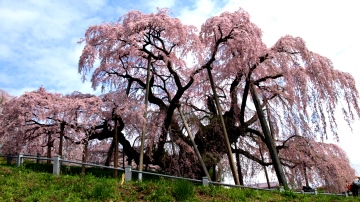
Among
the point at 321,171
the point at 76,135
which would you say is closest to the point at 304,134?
the point at 321,171

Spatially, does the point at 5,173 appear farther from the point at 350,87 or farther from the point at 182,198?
the point at 350,87

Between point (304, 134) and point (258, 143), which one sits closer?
point (304, 134)

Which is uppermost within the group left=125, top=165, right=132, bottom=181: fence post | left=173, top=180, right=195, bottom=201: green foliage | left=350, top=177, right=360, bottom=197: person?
left=125, top=165, right=132, bottom=181: fence post

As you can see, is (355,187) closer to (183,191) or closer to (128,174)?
(183,191)

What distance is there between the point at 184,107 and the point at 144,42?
5.45m

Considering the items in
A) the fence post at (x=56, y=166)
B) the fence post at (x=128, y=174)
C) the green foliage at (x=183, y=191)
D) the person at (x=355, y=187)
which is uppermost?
the fence post at (x=56, y=166)

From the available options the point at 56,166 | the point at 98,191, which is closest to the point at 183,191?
the point at 98,191

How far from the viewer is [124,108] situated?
645 inches

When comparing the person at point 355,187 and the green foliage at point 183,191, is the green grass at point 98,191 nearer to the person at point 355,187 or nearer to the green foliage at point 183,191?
the green foliage at point 183,191

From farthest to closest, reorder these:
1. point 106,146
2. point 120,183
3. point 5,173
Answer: point 106,146 → point 5,173 → point 120,183

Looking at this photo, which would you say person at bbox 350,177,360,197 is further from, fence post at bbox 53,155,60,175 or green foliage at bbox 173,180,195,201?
fence post at bbox 53,155,60,175

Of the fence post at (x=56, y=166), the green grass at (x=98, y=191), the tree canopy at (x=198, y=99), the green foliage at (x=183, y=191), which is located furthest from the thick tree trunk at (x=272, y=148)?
the fence post at (x=56, y=166)

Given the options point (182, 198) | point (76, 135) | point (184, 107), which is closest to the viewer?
point (182, 198)

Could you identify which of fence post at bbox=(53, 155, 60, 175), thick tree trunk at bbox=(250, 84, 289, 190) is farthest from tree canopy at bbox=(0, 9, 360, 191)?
fence post at bbox=(53, 155, 60, 175)
